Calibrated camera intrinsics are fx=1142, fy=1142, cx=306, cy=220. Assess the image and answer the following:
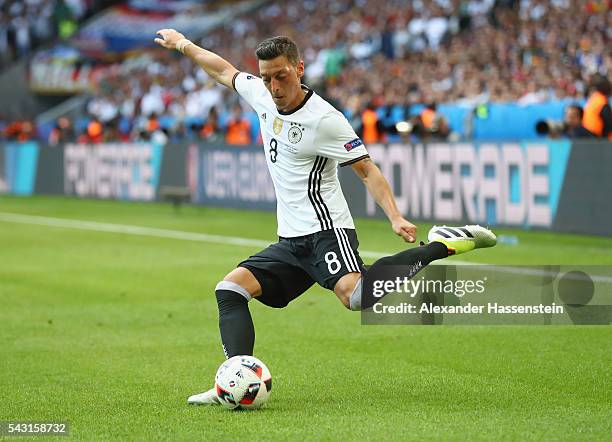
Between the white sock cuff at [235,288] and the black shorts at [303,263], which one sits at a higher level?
the black shorts at [303,263]

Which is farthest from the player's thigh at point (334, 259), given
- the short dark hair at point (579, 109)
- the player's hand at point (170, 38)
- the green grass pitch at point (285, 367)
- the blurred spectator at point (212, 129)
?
the blurred spectator at point (212, 129)

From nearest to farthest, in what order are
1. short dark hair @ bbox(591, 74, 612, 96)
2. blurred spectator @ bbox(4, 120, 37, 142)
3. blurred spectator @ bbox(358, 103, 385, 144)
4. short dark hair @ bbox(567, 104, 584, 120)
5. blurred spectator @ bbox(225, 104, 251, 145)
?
1. short dark hair @ bbox(591, 74, 612, 96)
2. short dark hair @ bbox(567, 104, 584, 120)
3. blurred spectator @ bbox(358, 103, 385, 144)
4. blurred spectator @ bbox(225, 104, 251, 145)
5. blurred spectator @ bbox(4, 120, 37, 142)

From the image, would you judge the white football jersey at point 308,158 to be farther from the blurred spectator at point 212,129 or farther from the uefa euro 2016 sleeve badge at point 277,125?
the blurred spectator at point 212,129

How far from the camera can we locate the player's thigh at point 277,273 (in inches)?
276

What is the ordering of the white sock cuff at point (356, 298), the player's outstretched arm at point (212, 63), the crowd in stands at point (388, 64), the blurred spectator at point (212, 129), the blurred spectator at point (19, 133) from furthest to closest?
the blurred spectator at point (19, 133)
the blurred spectator at point (212, 129)
the crowd in stands at point (388, 64)
the player's outstretched arm at point (212, 63)
the white sock cuff at point (356, 298)

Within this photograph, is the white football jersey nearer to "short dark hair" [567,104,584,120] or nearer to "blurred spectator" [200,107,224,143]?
"short dark hair" [567,104,584,120]

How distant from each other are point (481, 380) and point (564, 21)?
18.7m

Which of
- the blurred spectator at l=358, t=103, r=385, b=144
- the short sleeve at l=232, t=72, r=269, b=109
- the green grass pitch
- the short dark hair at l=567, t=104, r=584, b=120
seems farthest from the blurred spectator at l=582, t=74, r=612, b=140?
the short sleeve at l=232, t=72, r=269, b=109

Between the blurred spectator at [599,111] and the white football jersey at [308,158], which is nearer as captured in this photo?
the white football jersey at [308,158]

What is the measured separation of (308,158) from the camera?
6.86 metres

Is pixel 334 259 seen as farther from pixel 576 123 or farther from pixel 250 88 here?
pixel 576 123

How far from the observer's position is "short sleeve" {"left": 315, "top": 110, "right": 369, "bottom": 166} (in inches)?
266

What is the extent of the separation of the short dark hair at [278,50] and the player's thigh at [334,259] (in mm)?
1062

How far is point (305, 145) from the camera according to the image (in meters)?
6.79
